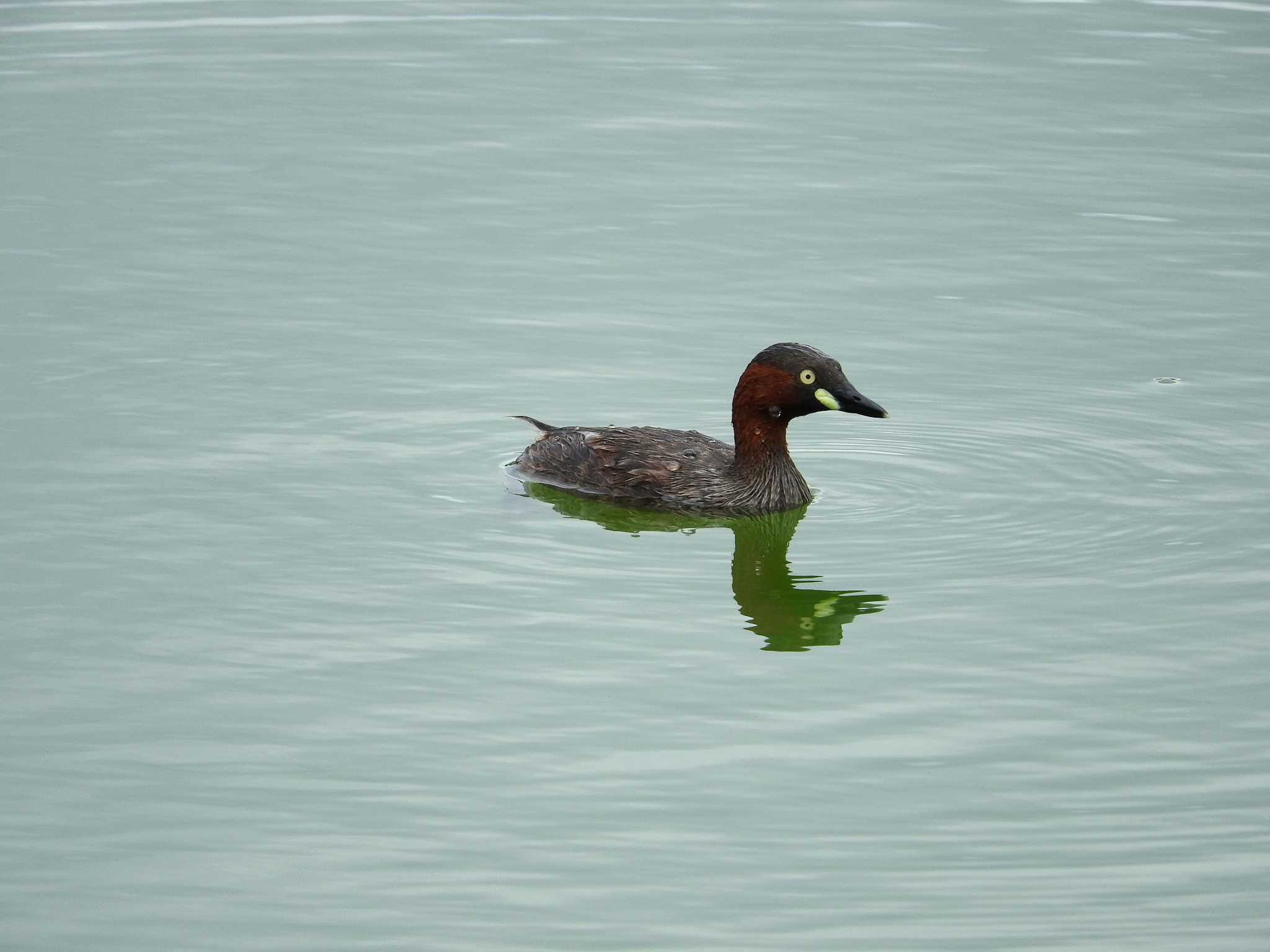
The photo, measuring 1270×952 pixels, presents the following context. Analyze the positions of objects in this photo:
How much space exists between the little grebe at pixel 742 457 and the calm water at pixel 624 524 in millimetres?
246

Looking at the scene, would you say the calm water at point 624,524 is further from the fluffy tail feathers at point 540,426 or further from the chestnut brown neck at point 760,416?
the chestnut brown neck at point 760,416

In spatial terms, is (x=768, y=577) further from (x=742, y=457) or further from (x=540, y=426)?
(x=540, y=426)

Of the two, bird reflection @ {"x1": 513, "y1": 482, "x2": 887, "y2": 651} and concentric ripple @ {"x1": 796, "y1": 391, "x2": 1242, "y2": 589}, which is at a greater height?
concentric ripple @ {"x1": 796, "y1": 391, "x2": 1242, "y2": 589}

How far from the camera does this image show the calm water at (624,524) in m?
8.32

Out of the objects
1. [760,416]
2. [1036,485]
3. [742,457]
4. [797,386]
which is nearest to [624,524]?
[742,457]

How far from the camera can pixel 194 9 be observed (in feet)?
99.2

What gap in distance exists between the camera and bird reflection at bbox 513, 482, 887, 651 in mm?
11086

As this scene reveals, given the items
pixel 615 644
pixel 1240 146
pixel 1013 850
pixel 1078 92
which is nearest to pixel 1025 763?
pixel 1013 850

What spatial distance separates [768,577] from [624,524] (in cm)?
129

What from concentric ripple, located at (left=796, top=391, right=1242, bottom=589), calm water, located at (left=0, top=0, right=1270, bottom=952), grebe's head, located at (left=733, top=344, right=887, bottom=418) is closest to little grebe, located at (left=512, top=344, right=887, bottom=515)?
grebe's head, located at (left=733, top=344, right=887, bottom=418)

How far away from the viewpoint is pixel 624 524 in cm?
1295

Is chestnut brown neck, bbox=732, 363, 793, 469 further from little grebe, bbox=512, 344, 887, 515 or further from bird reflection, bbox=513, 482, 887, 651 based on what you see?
bird reflection, bbox=513, 482, 887, 651

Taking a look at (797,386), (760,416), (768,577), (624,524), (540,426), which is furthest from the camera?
(540,426)

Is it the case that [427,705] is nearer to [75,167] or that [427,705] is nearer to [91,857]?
[91,857]
